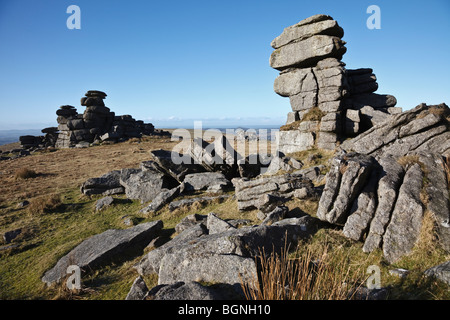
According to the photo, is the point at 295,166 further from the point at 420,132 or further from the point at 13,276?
the point at 13,276

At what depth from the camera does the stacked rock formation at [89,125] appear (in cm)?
6050

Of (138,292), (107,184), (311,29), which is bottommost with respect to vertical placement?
(138,292)

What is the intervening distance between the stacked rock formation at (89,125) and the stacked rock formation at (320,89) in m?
47.0

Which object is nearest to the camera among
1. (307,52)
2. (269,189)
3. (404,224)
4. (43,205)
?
(404,224)

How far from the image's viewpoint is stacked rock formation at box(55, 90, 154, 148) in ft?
198

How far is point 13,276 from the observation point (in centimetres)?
1090

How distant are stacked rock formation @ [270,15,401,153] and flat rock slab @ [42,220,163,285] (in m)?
18.4

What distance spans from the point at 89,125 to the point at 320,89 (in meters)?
58.0

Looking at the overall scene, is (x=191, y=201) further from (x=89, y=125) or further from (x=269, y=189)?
(x=89, y=125)

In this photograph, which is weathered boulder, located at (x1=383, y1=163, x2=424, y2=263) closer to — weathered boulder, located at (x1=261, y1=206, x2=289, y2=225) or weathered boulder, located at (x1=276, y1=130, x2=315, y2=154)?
weathered boulder, located at (x1=261, y1=206, x2=289, y2=225)

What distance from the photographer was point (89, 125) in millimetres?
61969

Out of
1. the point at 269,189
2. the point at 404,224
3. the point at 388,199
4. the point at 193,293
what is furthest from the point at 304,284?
the point at 269,189

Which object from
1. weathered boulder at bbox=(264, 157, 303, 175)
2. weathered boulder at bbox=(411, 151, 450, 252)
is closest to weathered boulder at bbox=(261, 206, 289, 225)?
weathered boulder at bbox=(411, 151, 450, 252)
